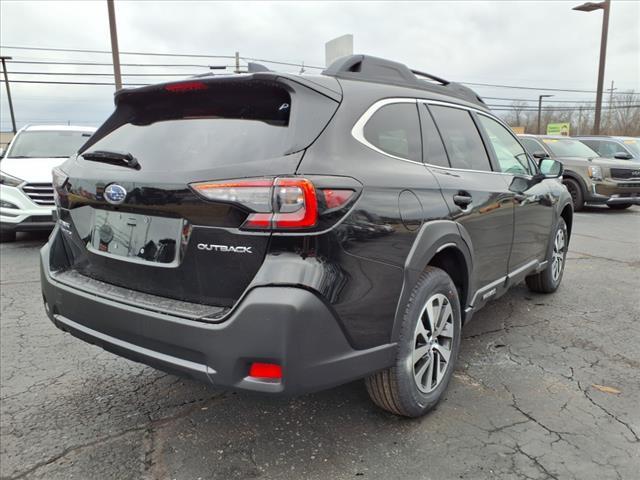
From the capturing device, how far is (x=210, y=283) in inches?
80.5

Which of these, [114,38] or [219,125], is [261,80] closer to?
[219,125]

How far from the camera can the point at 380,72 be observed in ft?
8.90

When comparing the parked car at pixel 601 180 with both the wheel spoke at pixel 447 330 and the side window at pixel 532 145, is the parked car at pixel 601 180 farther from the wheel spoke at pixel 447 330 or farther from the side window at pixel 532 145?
the wheel spoke at pixel 447 330

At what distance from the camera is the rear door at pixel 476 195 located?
110 inches

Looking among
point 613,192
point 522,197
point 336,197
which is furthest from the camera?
point 613,192

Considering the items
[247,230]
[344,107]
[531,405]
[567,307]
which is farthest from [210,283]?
[567,307]

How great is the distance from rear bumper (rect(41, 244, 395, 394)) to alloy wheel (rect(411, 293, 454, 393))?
1.06ft

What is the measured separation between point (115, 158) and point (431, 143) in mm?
1701

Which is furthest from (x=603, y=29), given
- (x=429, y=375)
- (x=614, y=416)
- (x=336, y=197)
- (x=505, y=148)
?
(x=336, y=197)

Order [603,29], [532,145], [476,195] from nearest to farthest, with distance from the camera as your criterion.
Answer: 1. [476,195]
2. [532,145]
3. [603,29]

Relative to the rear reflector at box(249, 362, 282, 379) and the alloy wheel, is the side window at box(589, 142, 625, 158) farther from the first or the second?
the rear reflector at box(249, 362, 282, 379)

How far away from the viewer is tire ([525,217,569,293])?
15.1 feet

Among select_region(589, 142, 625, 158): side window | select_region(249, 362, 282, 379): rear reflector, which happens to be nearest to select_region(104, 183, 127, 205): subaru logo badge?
select_region(249, 362, 282, 379): rear reflector

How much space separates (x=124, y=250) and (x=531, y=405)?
234cm
